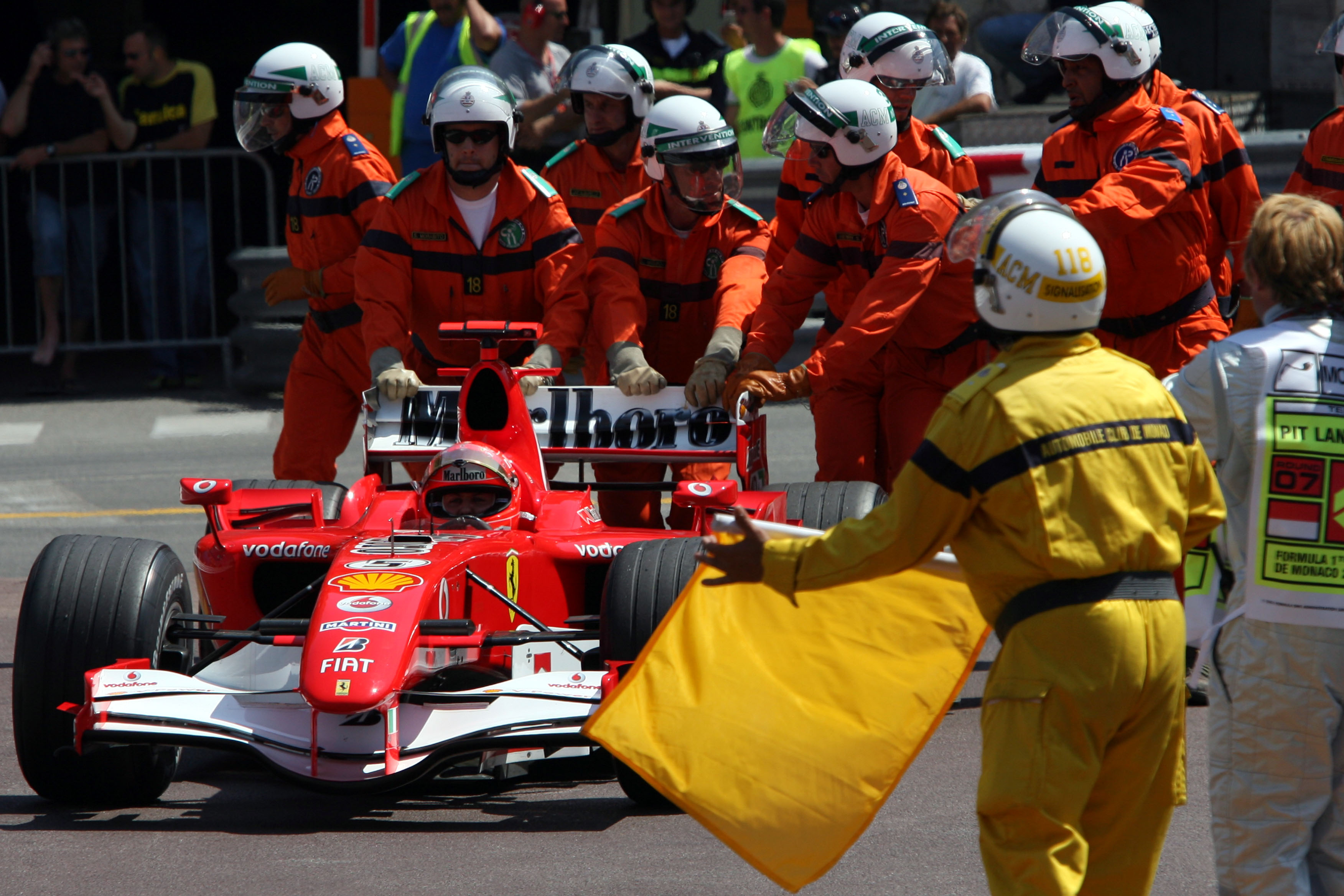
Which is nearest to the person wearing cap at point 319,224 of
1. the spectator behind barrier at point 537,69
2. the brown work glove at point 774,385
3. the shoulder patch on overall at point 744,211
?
the shoulder patch on overall at point 744,211

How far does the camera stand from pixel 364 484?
6.60 m

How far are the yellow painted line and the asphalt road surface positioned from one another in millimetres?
2966

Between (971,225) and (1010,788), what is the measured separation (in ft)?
3.88

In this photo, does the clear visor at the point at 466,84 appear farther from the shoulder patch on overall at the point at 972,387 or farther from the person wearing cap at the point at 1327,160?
the shoulder patch on overall at the point at 972,387

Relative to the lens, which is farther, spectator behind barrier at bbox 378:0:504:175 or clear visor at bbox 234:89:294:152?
spectator behind barrier at bbox 378:0:504:175

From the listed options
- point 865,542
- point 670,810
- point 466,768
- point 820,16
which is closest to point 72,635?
point 466,768

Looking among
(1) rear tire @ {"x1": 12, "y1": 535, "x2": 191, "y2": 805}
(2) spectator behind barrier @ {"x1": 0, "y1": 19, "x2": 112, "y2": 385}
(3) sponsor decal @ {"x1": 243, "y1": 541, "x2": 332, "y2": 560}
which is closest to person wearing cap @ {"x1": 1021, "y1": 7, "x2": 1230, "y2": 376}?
(3) sponsor decal @ {"x1": 243, "y1": 541, "x2": 332, "y2": 560}

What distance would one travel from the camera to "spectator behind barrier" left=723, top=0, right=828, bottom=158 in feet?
37.3

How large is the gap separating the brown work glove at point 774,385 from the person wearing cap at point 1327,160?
7.17ft

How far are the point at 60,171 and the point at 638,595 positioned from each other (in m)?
8.50

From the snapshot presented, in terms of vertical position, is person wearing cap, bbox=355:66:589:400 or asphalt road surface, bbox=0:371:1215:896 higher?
person wearing cap, bbox=355:66:589:400

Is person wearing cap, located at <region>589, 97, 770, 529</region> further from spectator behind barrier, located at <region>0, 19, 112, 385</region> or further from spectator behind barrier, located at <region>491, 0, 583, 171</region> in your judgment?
spectator behind barrier, located at <region>0, 19, 112, 385</region>

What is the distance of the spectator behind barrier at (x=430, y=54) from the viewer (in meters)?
11.6

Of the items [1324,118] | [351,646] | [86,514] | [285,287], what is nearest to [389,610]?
[351,646]
